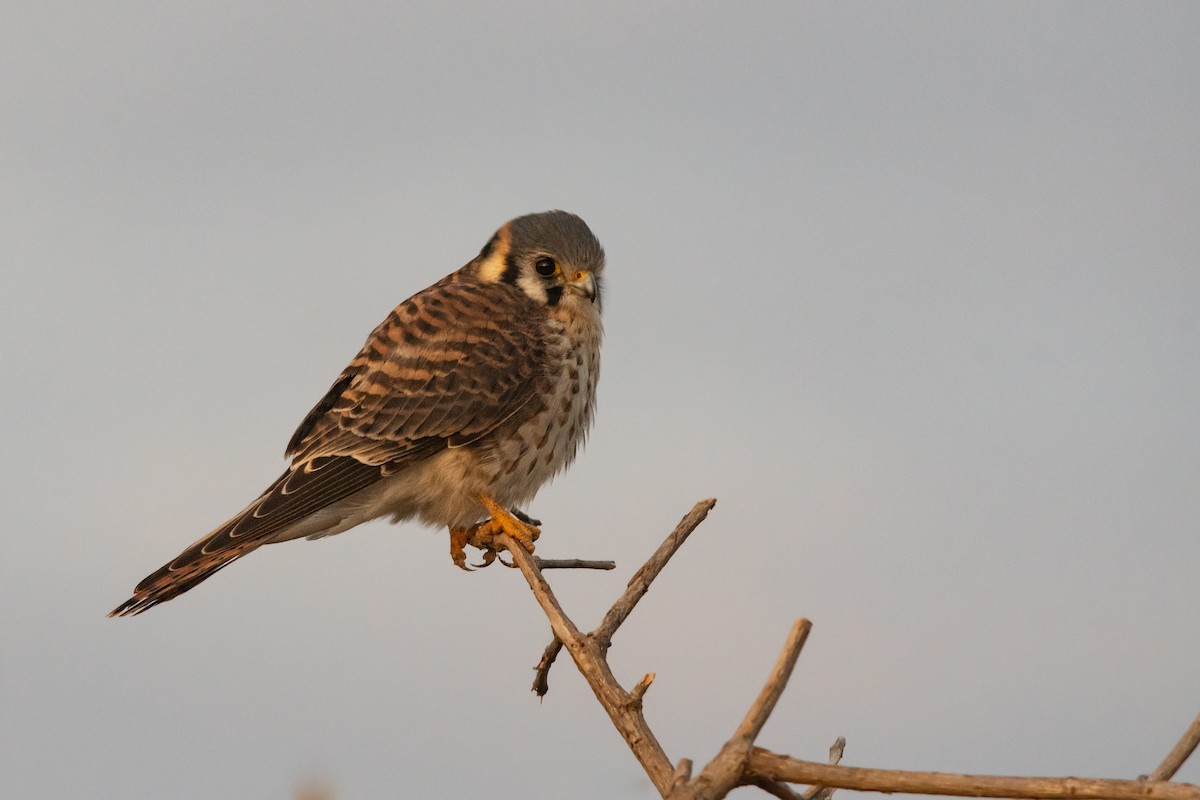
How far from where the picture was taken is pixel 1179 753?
227 centimetres

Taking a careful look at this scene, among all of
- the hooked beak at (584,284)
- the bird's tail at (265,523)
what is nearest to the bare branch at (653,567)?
the bird's tail at (265,523)

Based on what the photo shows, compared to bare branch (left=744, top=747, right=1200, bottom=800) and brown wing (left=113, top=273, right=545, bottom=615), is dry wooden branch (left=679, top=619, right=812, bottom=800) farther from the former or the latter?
brown wing (left=113, top=273, right=545, bottom=615)

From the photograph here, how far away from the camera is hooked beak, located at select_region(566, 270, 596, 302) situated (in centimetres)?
436

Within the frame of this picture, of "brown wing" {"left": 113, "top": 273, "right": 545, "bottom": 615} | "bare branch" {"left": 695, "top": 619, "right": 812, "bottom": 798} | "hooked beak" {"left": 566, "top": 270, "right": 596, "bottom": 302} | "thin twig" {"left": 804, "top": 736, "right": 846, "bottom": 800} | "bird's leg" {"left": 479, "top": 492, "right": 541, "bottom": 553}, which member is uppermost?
"hooked beak" {"left": 566, "top": 270, "right": 596, "bottom": 302}

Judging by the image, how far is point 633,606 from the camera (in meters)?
2.88

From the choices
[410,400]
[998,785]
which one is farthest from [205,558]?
[998,785]

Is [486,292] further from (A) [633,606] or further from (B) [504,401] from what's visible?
(A) [633,606]

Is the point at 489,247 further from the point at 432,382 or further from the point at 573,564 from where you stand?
the point at 573,564

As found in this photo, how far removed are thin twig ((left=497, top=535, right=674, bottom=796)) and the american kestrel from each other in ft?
3.54

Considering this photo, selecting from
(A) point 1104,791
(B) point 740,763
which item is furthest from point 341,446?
(A) point 1104,791

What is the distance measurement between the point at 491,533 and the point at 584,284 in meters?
0.86

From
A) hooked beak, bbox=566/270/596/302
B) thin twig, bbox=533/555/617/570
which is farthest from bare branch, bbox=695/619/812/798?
hooked beak, bbox=566/270/596/302

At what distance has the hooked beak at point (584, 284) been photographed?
4.36 m

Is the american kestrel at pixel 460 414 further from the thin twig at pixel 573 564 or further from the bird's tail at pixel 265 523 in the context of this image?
the thin twig at pixel 573 564
